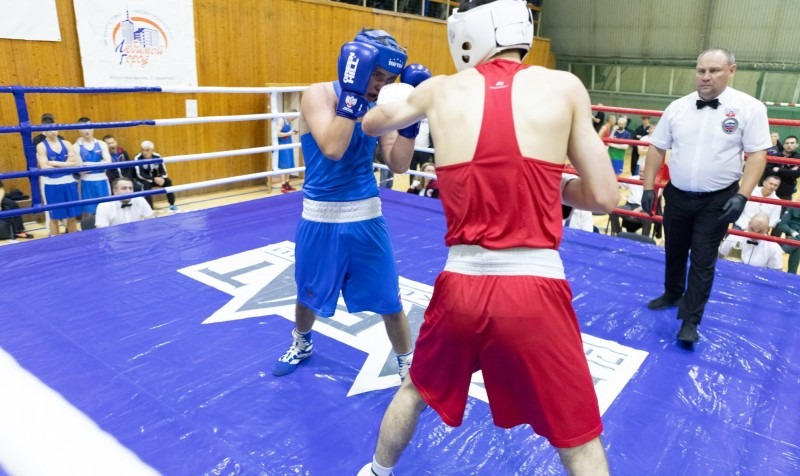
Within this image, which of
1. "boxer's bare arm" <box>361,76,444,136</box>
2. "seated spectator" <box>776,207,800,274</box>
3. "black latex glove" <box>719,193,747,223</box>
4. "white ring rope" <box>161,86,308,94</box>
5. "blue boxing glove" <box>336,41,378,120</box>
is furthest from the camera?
"seated spectator" <box>776,207,800,274</box>

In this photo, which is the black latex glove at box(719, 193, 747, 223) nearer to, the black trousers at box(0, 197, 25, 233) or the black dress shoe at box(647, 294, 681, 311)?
the black dress shoe at box(647, 294, 681, 311)

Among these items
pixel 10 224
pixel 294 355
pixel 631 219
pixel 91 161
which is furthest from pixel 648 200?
pixel 10 224

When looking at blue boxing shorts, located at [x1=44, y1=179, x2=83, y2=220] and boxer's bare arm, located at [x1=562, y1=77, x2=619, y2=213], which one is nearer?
boxer's bare arm, located at [x1=562, y1=77, x2=619, y2=213]

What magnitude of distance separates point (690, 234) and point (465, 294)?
7.39ft

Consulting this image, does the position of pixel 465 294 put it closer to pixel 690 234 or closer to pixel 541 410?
pixel 541 410

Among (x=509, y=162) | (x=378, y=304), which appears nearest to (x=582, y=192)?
(x=509, y=162)

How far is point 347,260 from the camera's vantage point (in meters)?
2.30

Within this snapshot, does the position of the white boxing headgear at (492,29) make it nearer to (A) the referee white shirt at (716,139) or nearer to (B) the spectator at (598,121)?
(A) the referee white shirt at (716,139)

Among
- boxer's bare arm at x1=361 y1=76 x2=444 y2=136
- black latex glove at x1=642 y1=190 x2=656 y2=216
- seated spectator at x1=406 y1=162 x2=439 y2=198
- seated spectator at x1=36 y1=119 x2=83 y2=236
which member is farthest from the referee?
seated spectator at x1=36 y1=119 x2=83 y2=236

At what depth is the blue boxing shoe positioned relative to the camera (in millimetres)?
2484

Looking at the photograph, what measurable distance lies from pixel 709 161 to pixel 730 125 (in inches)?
7.9

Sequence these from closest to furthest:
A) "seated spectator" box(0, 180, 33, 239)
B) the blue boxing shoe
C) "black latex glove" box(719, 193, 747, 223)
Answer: the blue boxing shoe < "black latex glove" box(719, 193, 747, 223) < "seated spectator" box(0, 180, 33, 239)

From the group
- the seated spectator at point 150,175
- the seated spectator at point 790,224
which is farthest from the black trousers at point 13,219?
the seated spectator at point 790,224

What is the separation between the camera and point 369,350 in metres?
2.74
